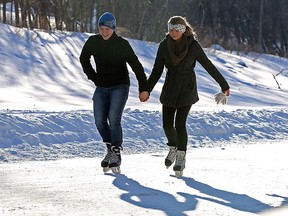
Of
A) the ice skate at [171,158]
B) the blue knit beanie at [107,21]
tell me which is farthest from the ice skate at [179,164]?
the blue knit beanie at [107,21]

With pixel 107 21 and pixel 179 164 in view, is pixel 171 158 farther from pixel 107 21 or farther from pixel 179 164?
pixel 107 21

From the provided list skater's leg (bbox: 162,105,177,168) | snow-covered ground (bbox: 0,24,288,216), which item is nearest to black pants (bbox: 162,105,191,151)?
skater's leg (bbox: 162,105,177,168)

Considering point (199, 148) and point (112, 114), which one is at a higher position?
point (112, 114)

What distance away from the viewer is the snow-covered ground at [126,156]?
198 inches

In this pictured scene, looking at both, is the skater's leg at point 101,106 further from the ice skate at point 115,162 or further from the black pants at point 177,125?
the black pants at point 177,125

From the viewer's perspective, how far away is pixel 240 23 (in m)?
43.5

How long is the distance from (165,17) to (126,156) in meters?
24.4

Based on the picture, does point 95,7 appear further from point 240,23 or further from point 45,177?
point 45,177

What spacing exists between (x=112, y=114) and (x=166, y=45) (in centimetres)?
79

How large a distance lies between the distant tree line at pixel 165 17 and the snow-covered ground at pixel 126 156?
564 cm

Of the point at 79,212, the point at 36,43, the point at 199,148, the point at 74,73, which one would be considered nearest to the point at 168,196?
the point at 79,212

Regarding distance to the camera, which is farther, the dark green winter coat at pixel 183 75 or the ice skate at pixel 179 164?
the dark green winter coat at pixel 183 75

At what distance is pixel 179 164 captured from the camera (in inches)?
252

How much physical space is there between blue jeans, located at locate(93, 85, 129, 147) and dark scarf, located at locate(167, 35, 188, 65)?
0.49m
